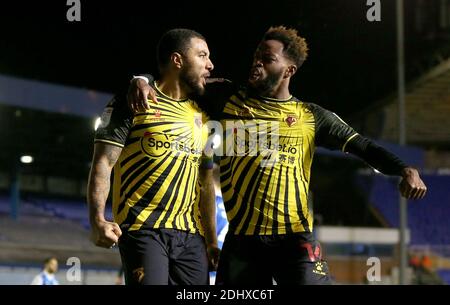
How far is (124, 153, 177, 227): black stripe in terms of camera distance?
418 centimetres

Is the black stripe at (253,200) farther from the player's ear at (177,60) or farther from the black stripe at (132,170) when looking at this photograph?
the player's ear at (177,60)

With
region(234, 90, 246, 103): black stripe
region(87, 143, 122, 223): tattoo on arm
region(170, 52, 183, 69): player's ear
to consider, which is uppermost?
region(170, 52, 183, 69): player's ear

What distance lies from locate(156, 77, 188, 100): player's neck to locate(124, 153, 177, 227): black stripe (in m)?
0.37

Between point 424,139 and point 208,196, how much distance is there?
20.8 m

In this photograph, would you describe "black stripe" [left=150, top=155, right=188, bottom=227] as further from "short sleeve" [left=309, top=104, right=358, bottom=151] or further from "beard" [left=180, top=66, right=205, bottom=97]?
"short sleeve" [left=309, top=104, right=358, bottom=151]

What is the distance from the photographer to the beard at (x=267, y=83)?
450 cm

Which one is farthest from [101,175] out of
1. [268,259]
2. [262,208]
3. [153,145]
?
[268,259]

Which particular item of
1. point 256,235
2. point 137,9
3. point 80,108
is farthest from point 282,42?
point 80,108

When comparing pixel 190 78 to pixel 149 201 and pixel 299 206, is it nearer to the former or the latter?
pixel 149 201

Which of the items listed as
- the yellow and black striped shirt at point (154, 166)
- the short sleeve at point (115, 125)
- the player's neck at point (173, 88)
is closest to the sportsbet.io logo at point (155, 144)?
the yellow and black striped shirt at point (154, 166)

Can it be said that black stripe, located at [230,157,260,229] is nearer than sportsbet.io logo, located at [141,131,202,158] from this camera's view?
No

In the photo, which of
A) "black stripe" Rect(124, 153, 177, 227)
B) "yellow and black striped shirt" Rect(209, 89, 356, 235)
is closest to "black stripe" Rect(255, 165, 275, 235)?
"yellow and black striped shirt" Rect(209, 89, 356, 235)

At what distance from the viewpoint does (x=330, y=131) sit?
448 cm

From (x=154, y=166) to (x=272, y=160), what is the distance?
26.1 inches
